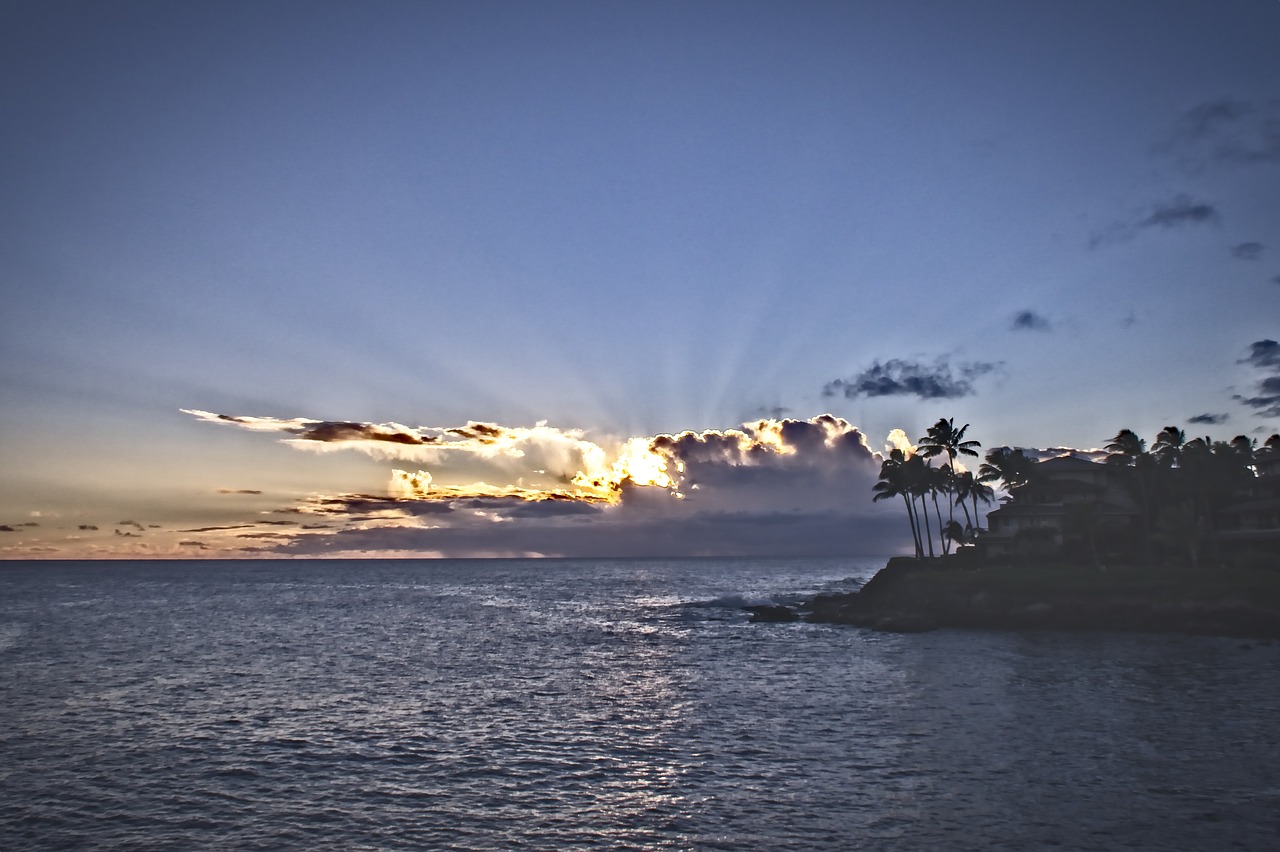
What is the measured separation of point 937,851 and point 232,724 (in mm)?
37621

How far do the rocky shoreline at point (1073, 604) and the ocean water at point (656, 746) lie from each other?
600cm

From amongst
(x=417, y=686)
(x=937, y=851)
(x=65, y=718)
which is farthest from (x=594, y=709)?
(x=65, y=718)

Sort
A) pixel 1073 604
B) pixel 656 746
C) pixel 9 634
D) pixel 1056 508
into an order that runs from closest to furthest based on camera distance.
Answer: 1. pixel 656 746
2. pixel 1073 604
3. pixel 9 634
4. pixel 1056 508

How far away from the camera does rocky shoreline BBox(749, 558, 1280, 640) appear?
241 ft

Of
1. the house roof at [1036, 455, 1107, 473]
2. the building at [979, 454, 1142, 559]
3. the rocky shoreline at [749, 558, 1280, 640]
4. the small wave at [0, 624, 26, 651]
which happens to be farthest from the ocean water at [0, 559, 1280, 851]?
the house roof at [1036, 455, 1107, 473]

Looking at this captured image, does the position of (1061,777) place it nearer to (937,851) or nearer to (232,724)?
(937,851)

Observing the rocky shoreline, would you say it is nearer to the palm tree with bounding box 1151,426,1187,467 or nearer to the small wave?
the palm tree with bounding box 1151,426,1187,467

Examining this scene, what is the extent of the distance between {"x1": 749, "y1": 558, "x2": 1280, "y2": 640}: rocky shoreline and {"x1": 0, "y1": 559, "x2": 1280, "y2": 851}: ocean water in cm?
600

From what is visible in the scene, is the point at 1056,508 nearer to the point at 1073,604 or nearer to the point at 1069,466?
the point at 1069,466

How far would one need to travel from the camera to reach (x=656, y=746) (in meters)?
39.3

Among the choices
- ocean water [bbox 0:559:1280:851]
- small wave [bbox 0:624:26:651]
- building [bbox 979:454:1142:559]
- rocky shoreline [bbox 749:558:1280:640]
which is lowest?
small wave [bbox 0:624:26:651]

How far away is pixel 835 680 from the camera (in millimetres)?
56594

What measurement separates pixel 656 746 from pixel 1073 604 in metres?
58.4

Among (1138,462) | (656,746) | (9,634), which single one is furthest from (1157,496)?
(9,634)
